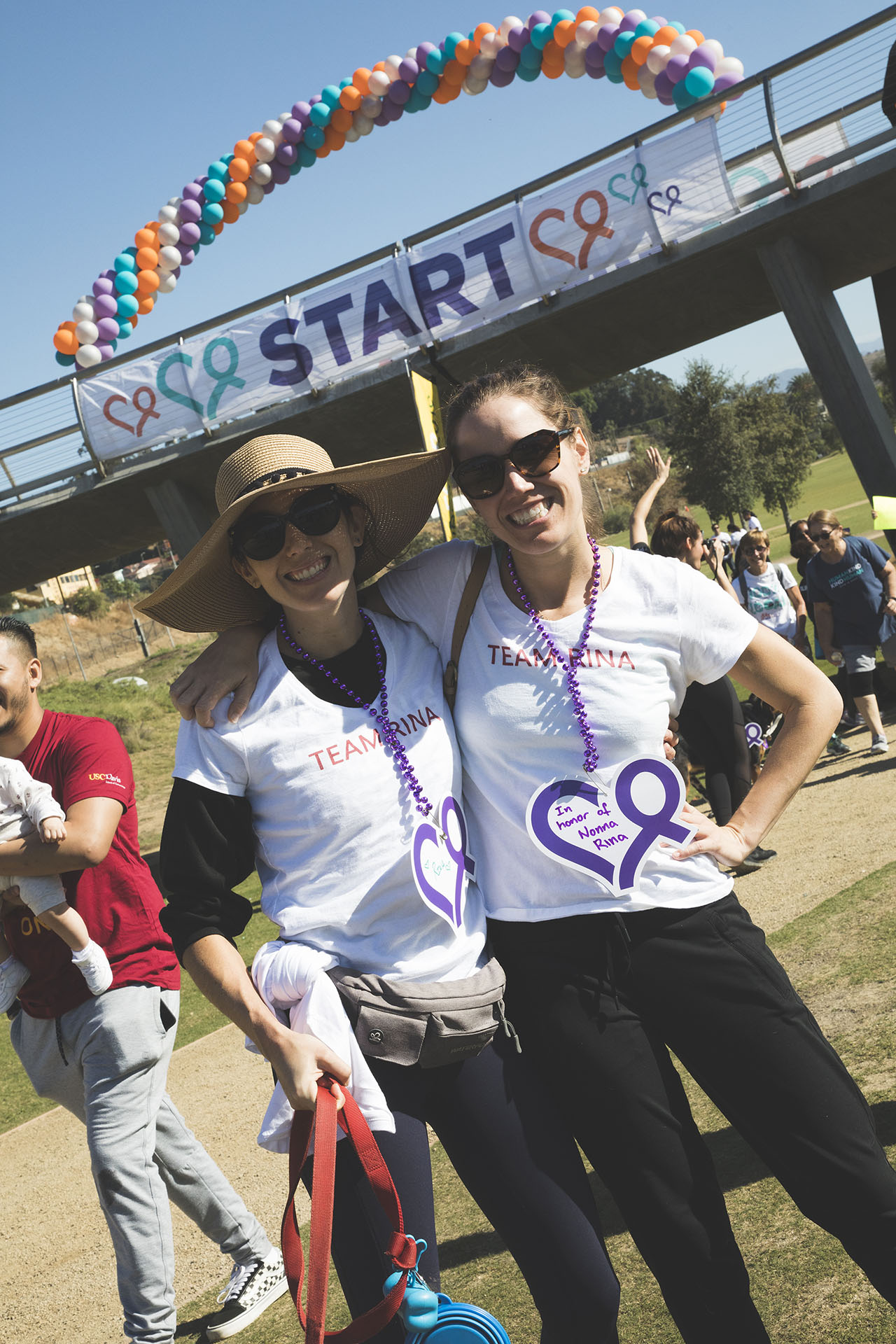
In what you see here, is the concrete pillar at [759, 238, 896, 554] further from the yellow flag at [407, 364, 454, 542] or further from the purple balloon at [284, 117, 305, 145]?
the purple balloon at [284, 117, 305, 145]

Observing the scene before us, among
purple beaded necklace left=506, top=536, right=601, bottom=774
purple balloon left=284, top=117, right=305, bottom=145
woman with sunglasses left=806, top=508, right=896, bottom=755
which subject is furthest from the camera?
purple balloon left=284, top=117, right=305, bottom=145

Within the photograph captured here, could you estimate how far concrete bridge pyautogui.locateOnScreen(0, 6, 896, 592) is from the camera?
10406 millimetres

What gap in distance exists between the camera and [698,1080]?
2320 millimetres

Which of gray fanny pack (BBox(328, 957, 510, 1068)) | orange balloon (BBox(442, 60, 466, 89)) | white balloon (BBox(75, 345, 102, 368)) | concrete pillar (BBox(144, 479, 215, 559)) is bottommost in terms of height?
gray fanny pack (BBox(328, 957, 510, 1068))

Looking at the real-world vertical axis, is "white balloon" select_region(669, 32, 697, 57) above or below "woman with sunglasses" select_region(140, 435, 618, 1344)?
above

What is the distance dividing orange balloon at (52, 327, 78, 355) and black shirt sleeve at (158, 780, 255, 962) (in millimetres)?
12212

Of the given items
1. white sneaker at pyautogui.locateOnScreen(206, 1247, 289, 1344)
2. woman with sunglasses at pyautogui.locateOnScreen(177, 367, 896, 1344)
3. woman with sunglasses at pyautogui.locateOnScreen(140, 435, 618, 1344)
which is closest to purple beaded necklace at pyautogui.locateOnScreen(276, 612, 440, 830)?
woman with sunglasses at pyautogui.locateOnScreen(140, 435, 618, 1344)

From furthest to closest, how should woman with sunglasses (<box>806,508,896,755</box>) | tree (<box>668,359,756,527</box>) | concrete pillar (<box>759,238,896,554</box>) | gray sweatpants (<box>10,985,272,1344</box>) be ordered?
tree (<box>668,359,756,527</box>) → concrete pillar (<box>759,238,896,554</box>) → woman with sunglasses (<box>806,508,896,755</box>) → gray sweatpants (<box>10,985,272,1344</box>)

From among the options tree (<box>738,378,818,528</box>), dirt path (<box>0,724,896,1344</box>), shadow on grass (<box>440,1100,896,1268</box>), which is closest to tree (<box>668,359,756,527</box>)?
tree (<box>738,378,818,528</box>)

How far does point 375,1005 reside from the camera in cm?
214

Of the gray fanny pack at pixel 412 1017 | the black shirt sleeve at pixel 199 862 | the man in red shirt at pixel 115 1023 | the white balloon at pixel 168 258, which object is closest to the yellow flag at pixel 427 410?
the white balloon at pixel 168 258

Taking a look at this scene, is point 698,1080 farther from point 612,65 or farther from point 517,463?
point 612,65

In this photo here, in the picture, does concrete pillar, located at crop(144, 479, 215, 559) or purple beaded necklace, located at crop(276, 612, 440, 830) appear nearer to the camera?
purple beaded necklace, located at crop(276, 612, 440, 830)

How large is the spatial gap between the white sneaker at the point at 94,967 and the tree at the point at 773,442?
135 ft
